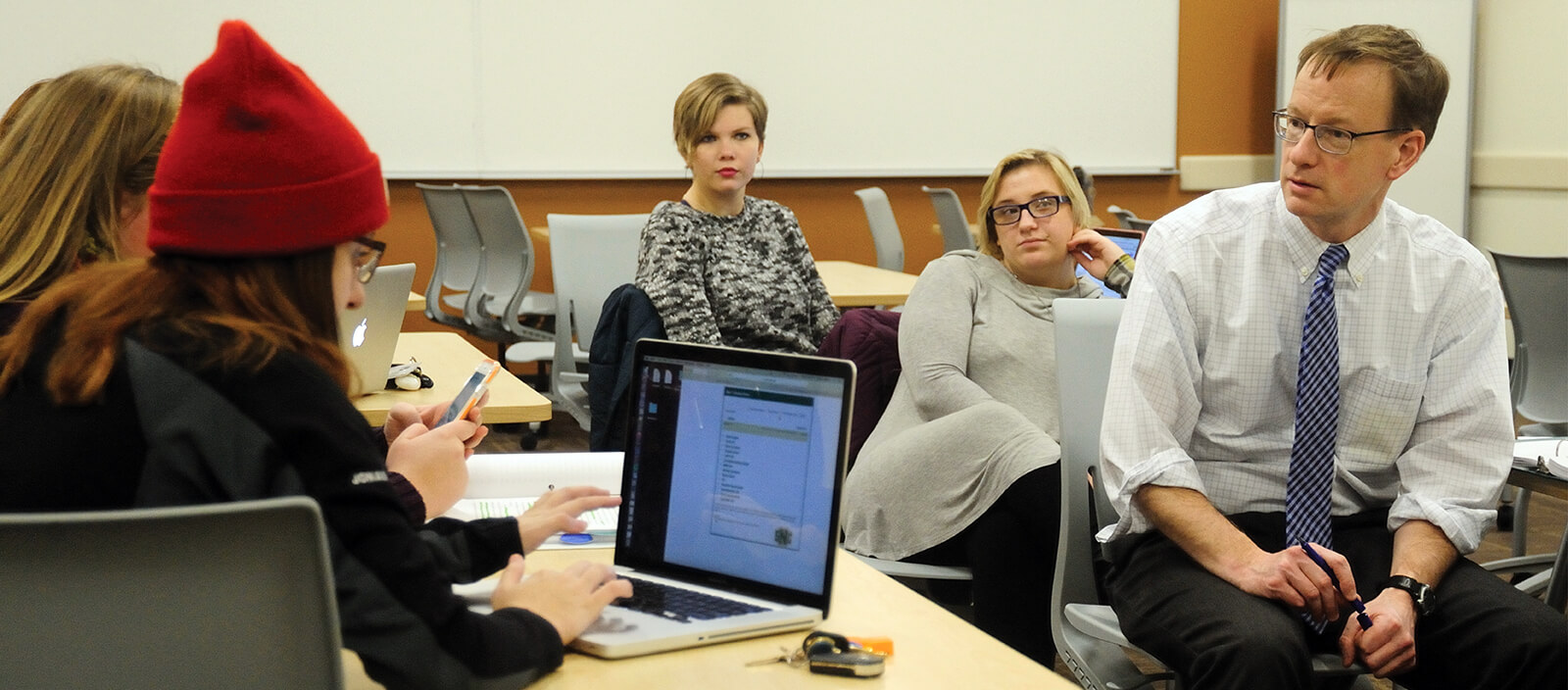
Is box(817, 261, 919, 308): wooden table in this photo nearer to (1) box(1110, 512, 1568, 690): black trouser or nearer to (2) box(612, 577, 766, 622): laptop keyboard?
(1) box(1110, 512, 1568, 690): black trouser

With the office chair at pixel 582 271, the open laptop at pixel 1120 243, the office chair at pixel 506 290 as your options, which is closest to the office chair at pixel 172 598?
the open laptop at pixel 1120 243

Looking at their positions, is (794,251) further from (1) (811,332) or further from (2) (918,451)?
(2) (918,451)

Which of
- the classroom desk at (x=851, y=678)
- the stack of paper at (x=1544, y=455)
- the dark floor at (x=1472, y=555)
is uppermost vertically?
the stack of paper at (x=1544, y=455)

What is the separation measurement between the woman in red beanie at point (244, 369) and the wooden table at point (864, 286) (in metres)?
2.83

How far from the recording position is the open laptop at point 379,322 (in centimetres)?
240

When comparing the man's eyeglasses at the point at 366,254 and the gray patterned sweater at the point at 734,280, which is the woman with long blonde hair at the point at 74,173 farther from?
the gray patterned sweater at the point at 734,280

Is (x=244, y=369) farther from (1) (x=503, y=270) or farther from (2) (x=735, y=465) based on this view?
(1) (x=503, y=270)

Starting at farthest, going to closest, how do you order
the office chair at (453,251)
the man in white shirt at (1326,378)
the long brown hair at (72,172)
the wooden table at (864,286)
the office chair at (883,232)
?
1. the office chair at (883,232)
2. the office chair at (453,251)
3. the wooden table at (864,286)
4. the man in white shirt at (1326,378)
5. the long brown hair at (72,172)

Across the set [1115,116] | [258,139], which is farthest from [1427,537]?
[1115,116]

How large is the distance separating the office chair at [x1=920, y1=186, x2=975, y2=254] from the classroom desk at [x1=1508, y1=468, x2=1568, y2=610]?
3.63 metres

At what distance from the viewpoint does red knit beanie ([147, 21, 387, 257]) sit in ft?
3.37

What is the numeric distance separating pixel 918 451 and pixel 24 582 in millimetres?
1671

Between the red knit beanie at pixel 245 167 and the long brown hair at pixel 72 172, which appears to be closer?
the red knit beanie at pixel 245 167

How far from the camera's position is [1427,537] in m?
1.84
